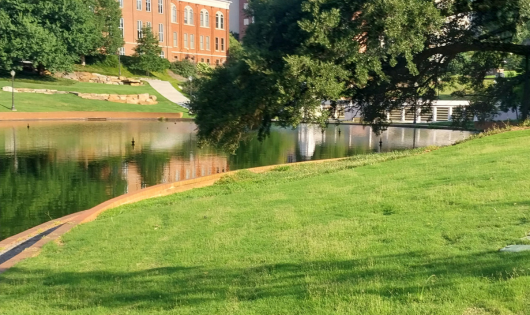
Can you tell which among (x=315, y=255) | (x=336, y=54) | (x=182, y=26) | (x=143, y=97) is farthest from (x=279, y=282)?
(x=182, y=26)

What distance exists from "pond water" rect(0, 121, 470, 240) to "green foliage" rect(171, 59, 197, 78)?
115 ft

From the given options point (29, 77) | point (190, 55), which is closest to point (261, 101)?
point (29, 77)

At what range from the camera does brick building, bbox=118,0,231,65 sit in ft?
238

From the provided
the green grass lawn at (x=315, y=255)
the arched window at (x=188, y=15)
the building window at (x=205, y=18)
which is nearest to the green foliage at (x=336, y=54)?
the green grass lawn at (x=315, y=255)

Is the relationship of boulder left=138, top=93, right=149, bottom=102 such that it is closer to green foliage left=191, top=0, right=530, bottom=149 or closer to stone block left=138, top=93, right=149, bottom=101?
stone block left=138, top=93, right=149, bottom=101

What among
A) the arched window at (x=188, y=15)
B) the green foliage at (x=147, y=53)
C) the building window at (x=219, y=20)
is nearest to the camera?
the green foliage at (x=147, y=53)

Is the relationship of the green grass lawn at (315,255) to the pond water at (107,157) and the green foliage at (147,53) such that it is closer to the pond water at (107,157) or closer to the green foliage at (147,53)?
the pond water at (107,157)

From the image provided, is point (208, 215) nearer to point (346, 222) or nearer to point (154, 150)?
point (346, 222)

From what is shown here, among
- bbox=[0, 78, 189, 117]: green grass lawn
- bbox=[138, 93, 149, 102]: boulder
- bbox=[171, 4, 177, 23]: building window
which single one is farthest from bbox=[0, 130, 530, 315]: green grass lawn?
bbox=[171, 4, 177, 23]: building window

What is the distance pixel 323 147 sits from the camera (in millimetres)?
29328

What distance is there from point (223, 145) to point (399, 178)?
8.02 metres

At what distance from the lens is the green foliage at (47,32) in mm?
54156

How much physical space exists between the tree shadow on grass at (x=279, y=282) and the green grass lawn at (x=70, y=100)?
41423mm

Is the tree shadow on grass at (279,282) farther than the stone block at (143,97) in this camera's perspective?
No
